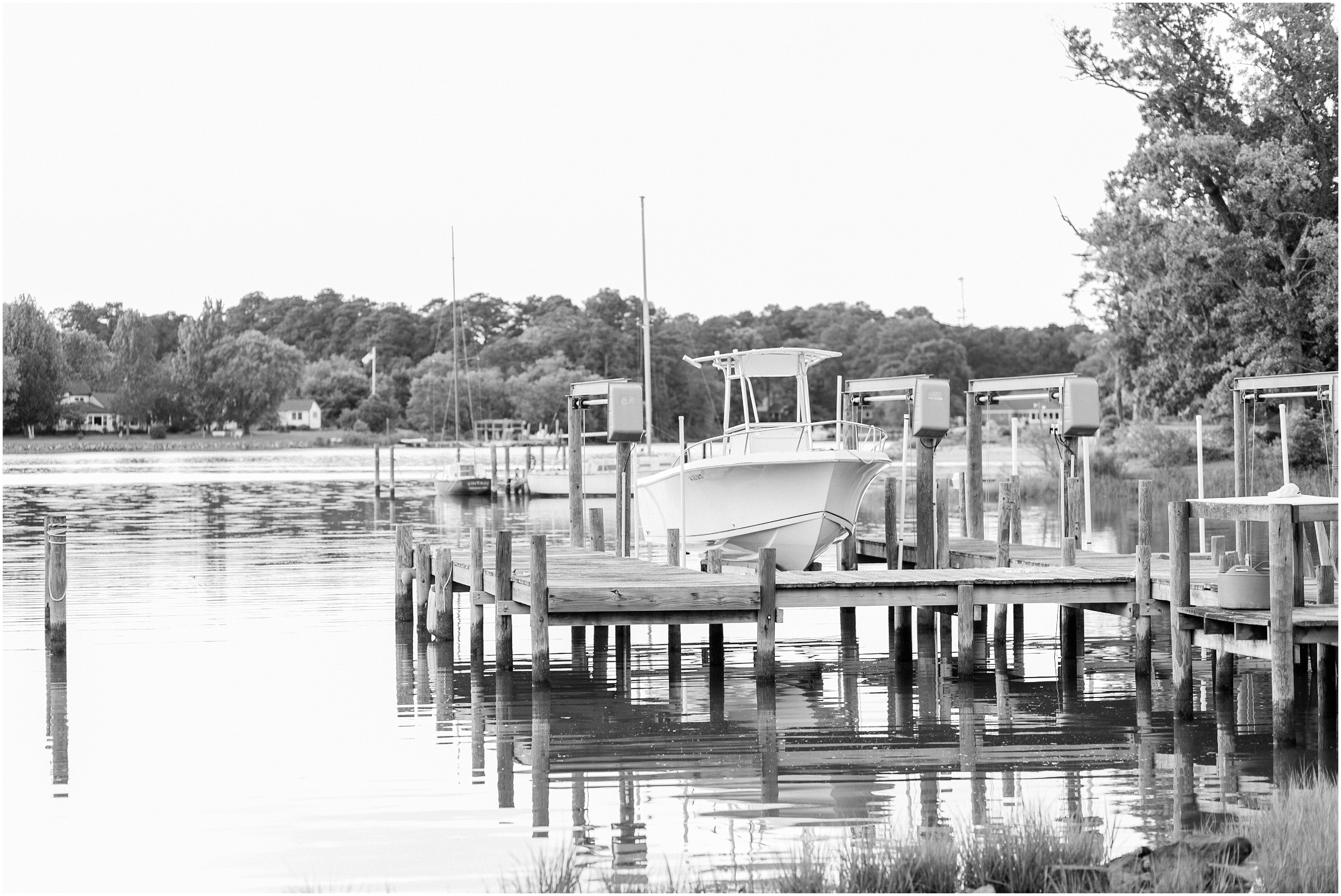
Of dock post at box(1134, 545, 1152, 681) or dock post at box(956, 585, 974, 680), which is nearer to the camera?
dock post at box(1134, 545, 1152, 681)

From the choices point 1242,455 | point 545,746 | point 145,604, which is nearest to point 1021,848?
point 545,746

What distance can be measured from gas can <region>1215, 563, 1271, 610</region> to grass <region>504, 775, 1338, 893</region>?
4.24 m

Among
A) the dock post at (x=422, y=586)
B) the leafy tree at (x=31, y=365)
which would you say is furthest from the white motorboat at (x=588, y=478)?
the leafy tree at (x=31, y=365)

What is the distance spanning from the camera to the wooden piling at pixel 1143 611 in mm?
15344

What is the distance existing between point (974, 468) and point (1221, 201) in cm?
2163

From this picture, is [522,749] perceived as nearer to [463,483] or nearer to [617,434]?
[617,434]

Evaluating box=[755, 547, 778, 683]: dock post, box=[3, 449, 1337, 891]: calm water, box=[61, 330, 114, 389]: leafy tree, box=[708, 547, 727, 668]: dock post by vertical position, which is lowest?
box=[3, 449, 1337, 891]: calm water

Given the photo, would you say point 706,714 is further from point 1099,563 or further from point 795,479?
point 795,479

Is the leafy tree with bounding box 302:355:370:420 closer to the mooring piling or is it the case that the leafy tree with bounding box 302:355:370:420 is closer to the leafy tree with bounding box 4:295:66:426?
the leafy tree with bounding box 4:295:66:426

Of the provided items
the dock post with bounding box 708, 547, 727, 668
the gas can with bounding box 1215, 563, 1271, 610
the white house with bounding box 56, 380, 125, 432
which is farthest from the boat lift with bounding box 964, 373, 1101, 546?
the white house with bounding box 56, 380, 125, 432

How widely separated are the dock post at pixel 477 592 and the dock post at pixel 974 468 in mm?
5522

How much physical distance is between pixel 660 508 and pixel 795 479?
2.93 meters

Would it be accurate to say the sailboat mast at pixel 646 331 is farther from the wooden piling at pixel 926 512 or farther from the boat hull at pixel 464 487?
the wooden piling at pixel 926 512

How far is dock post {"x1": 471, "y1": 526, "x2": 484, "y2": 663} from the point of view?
17.7 metres
